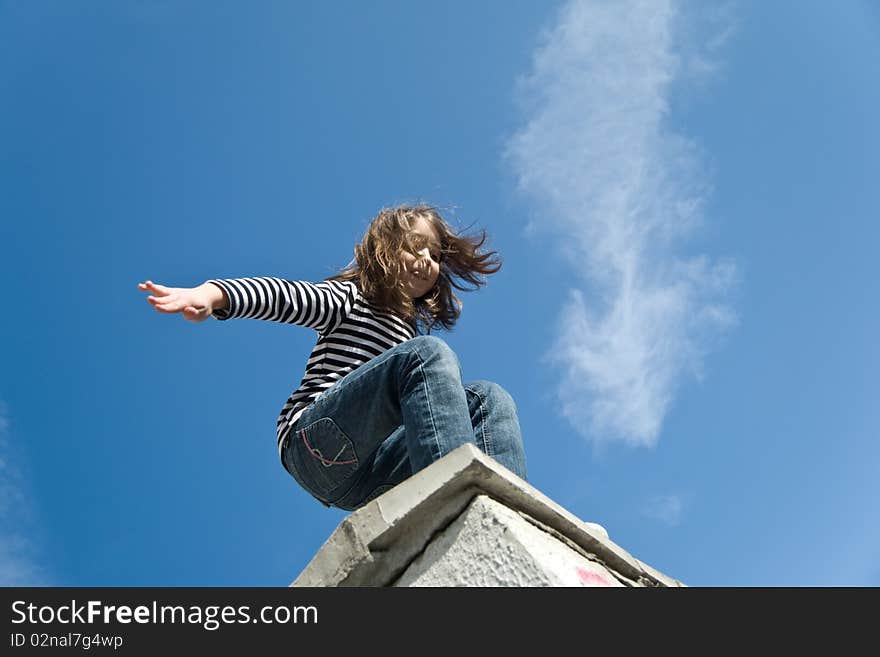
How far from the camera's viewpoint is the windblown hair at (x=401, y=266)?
304 centimetres

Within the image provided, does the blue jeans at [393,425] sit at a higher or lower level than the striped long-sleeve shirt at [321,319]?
lower

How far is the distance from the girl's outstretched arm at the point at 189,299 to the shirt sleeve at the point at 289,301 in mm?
29

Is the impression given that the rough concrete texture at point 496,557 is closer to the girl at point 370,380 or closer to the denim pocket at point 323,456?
the girl at point 370,380

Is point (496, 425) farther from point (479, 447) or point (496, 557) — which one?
point (496, 557)

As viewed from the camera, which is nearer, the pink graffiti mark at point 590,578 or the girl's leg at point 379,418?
the pink graffiti mark at point 590,578

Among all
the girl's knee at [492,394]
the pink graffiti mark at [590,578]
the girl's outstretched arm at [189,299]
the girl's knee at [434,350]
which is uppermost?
the girl's outstretched arm at [189,299]

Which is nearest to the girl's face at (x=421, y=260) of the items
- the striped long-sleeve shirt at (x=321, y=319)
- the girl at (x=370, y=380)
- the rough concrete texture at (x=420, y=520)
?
the girl at (x=370, y=380)

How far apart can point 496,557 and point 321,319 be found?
4.52 ft

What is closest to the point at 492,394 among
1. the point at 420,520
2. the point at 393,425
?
the point at 393,425

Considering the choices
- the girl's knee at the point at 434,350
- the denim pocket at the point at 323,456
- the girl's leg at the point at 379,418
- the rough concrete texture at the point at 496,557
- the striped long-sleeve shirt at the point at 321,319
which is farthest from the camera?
the striped long-sleeve shirt at the point at 321,319

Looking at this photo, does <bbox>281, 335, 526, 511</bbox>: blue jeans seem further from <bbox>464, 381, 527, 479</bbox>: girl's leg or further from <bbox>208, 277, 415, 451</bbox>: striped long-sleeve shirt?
<bbox>208, 277, 415, 451</bbox>: striped long-sleeve shirt

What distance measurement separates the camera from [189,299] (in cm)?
231
